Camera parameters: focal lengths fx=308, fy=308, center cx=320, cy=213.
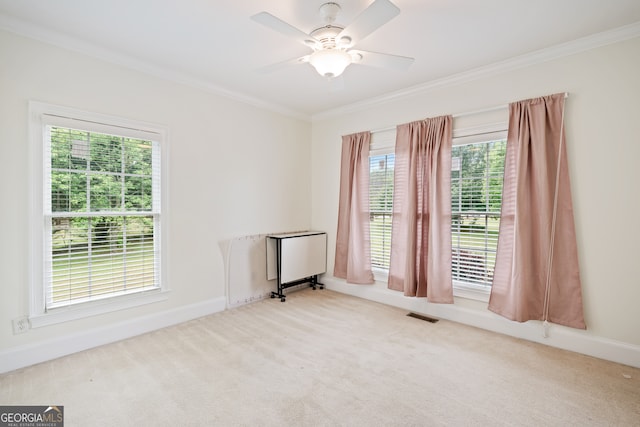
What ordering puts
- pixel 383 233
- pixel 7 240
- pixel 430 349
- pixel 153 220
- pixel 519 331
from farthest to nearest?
pixel 383 233 < pixel 153 220 < pixel 519 331 < pixel 430 349 < pixel 7 240

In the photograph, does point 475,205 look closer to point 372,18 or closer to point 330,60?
point 330,60

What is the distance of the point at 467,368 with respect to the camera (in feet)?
7.86

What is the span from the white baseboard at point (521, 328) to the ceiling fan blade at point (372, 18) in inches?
112

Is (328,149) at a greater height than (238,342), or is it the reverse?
(328,149)

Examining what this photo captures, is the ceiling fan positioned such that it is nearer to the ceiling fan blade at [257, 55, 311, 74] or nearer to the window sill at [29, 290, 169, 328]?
the ceiling fan blade at [257, 55, 311, 74]

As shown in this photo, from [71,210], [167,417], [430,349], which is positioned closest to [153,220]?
[71,210]

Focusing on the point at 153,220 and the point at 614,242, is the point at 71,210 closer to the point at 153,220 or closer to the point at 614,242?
the point at 153,220

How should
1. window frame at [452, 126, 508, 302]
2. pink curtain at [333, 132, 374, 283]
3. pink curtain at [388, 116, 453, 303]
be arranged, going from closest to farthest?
window frame at [452, 126, 508, 302] → pink curtain at [388, 116, 453, 303] → pink curtain at [333, 132, 374, 283]

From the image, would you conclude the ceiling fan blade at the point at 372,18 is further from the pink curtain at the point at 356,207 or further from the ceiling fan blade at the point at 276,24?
the pink curtain at the point at 356,207

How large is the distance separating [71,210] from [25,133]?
0.66 m

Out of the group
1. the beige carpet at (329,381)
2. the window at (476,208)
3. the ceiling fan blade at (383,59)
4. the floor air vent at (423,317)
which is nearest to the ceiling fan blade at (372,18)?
the ceiling fan blade at (383,59)

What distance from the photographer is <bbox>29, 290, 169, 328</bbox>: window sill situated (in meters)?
2.48

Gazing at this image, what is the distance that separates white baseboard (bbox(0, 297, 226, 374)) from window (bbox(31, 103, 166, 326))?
0.65ft

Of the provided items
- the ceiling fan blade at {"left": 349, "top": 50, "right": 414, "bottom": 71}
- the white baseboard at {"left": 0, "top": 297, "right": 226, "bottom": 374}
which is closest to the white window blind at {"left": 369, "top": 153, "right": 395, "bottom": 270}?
the ceiling fan blade at {"left": 349, "top": 50, "right": 414, "bottom": 71}
